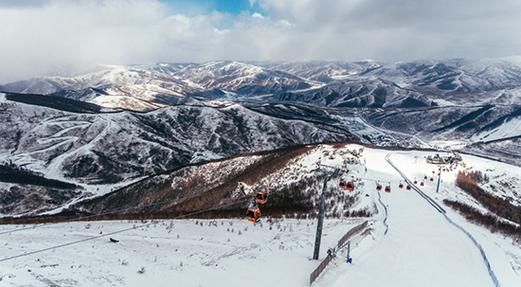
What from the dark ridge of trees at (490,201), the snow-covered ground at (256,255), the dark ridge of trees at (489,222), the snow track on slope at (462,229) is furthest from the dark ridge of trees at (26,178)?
the dark ridge of trees at (489,222)

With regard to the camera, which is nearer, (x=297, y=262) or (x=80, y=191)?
(x=297, y=262)

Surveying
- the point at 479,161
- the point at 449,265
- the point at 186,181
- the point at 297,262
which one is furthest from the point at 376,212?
the point at 186,181

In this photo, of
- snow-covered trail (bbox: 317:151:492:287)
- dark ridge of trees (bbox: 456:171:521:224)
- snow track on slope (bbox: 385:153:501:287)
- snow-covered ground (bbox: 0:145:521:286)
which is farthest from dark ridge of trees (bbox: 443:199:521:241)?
dark ridge of trees (bbox: 456:171:521:224)

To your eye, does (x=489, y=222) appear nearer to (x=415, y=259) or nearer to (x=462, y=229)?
(x=462, y=229)

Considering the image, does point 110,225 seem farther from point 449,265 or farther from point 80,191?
point 80,191

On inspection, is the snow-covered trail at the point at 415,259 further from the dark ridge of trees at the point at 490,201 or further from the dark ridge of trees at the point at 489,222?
the dark ridge of trees at the point at 490,201
